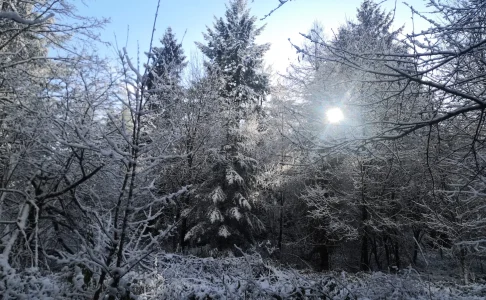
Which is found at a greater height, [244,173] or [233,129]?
[233,129]

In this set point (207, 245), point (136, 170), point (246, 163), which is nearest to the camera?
point (136, 170)

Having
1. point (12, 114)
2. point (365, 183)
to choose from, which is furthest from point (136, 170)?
point (365, 183)

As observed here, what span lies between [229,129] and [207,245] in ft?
18.9

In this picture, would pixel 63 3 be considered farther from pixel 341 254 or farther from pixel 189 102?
pixel 341 254

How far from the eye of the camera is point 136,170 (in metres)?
3.01

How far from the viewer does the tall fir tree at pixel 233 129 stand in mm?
13883

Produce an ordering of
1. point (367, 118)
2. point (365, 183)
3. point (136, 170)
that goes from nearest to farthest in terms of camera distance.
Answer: point (136, 170)
point (367, 118)
point (365, 183)

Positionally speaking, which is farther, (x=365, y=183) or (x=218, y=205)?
(x=218, y=205)

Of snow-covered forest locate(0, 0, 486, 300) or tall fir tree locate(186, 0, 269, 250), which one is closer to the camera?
snow-covered forest locate(0, 0, 486, 300)

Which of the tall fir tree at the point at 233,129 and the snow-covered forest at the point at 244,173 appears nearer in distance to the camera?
the snow-covered forest at the point at 244,173

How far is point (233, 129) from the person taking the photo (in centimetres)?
1468

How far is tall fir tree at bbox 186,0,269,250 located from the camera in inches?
547

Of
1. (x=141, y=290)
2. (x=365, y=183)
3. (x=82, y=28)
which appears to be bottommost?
(x=141, y=290)

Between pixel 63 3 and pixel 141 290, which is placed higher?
pixel 63 3
